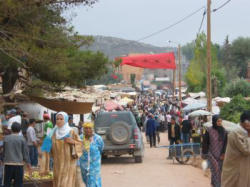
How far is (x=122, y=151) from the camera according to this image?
1803 centimetres

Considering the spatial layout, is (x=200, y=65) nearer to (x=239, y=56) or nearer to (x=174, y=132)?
(x=239, y=56)

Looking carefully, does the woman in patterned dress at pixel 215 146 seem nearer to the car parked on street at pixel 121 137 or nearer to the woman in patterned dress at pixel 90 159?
the woman in patterned dress at pixel 90 159

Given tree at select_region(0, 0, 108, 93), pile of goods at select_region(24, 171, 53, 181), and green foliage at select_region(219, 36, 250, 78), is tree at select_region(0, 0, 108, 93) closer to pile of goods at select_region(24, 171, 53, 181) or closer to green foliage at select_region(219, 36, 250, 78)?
pile of goods at select_region(24, 171, 53, 181)

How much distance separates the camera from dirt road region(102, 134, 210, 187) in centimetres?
1327

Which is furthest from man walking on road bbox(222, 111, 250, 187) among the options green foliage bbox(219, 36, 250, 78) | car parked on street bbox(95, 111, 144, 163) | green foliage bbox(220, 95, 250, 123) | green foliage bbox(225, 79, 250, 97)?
green foliage bbox(219, 36, 250, 78)

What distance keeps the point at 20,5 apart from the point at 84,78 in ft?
24.2

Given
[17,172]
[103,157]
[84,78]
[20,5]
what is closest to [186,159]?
[103,157]

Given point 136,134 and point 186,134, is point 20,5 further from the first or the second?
point 186,134

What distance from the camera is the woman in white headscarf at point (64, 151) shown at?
9.39 meters

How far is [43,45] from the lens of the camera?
52.0ft

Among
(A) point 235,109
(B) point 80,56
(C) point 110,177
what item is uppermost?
(B) point 80,56

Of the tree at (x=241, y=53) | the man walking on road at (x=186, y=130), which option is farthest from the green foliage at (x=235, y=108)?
the tree at (x=241, y=53)

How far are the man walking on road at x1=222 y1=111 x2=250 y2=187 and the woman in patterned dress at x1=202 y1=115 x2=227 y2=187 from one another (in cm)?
268

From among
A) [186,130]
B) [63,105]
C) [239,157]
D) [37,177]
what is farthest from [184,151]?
[239,157]
